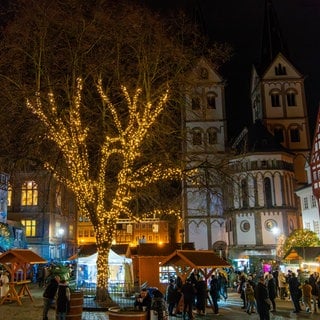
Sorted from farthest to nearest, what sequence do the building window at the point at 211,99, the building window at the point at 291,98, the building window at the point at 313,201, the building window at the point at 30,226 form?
the building window at the point at 291,98
the building window at the point at 30,226
the building window at the point at 211,99
the building window at the point at 313,201

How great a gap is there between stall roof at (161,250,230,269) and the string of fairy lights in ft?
6.94

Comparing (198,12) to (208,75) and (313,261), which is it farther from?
(313,261)

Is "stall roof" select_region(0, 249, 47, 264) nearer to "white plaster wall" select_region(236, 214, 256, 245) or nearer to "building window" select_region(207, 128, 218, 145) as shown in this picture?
"building window" select_region(207, 128, 218, 145)

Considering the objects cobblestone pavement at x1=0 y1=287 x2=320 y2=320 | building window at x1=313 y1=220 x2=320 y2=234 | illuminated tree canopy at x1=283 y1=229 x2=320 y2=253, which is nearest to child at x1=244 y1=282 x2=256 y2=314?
cobblestone pavement at x1=0 y1=287 x2=320 y2=320

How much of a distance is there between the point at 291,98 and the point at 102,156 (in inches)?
1634

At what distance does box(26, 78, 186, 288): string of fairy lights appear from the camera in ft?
62.9

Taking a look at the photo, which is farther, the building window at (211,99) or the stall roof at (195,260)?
the building window at (211,99)

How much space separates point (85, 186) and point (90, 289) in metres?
9.77

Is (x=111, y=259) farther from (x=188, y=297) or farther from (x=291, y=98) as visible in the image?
(x=291, y=98)

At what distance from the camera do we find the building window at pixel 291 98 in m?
56.5

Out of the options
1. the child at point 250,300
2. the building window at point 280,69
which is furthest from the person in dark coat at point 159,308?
the building window at point 280,69

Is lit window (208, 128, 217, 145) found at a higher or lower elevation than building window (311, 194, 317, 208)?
higher

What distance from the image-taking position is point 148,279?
27.6 meters

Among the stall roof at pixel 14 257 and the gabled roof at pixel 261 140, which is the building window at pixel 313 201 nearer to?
the gabled roof at pixel 261 140
